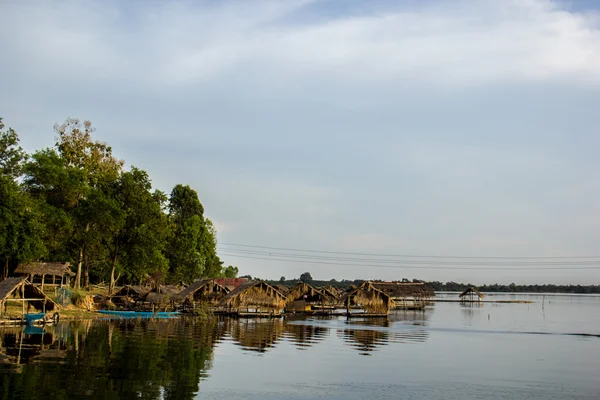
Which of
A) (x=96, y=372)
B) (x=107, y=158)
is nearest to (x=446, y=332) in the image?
(x=96, y=372)

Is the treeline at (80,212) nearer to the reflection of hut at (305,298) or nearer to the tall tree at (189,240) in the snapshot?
the tall tree at (189,240)

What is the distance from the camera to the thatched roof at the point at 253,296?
190 ft

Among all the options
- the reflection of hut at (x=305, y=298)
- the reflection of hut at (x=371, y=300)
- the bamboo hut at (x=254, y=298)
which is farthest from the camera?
the reflection of hut at (x=305, y=298)

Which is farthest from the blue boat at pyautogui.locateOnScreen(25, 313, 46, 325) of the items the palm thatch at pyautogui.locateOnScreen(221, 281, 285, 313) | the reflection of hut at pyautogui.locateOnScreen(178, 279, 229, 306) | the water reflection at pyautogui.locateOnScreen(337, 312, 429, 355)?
the water reflection at pyautogui.locateOnScreen(337, 312, 429, 355)

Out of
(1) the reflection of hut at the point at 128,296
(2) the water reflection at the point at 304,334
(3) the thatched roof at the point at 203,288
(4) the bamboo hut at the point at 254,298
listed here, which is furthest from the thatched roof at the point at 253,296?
(1) the reflection of hut at the point at 128,296

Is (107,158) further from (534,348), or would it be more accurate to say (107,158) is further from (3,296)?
(534,348)

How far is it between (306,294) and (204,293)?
16740mm

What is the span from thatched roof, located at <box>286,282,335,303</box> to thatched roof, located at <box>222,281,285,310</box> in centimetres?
945

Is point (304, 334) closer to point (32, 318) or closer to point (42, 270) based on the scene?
point (32, 318)

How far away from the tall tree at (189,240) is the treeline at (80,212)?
14.8 ft

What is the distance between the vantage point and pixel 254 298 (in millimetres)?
58844

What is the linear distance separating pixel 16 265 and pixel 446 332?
37957 mm

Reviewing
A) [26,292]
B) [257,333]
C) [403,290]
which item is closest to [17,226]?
[26,292]

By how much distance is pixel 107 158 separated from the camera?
6750 cm
